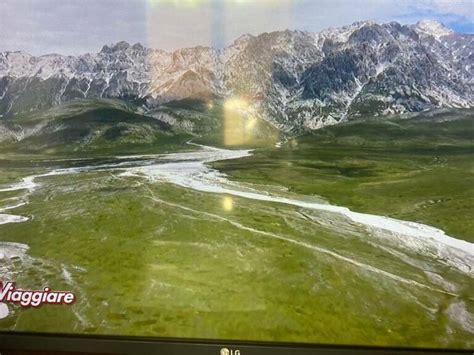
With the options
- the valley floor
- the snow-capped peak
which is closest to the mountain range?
the snow-capped peak

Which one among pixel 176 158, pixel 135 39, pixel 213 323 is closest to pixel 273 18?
pixel 135 39

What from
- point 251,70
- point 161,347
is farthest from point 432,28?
point 161,347

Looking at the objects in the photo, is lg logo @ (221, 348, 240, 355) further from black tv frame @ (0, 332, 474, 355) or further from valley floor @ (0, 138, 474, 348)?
valley floor @ (0, 138, 474, 348)

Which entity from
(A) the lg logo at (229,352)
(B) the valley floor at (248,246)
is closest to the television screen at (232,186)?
(B) the valley floor at (248,246)

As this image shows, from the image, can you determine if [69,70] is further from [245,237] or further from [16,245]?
[245,237]

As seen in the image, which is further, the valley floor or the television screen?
the television screen

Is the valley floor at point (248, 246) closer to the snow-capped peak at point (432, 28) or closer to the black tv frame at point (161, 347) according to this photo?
the black tv frame at point (161, 347)

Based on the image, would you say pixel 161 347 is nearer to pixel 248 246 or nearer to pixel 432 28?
pixel 248 246
